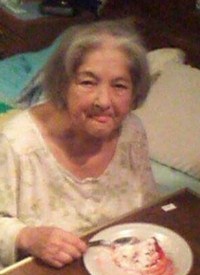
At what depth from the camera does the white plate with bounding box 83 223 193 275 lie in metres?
1.25

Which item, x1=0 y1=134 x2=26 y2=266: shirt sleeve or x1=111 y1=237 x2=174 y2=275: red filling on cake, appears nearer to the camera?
x1=111 y1=237 x2=174 y2=275: red filling on cake

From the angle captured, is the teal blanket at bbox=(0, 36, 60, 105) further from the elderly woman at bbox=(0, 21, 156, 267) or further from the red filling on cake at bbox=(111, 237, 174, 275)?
the red filling on cake at bbox=(111, 237, 174, 275)

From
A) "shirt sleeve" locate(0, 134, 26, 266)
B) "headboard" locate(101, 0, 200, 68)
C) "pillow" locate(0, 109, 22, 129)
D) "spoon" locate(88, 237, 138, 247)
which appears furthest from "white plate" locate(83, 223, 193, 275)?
"headboard" locate(101, 0, 200, 68)

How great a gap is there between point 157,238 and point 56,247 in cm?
24

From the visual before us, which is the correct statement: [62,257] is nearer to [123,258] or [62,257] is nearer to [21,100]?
[123,258]

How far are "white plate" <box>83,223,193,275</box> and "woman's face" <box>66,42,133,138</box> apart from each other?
241 mm

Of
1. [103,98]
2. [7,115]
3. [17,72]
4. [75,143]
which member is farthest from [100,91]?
[17,72]

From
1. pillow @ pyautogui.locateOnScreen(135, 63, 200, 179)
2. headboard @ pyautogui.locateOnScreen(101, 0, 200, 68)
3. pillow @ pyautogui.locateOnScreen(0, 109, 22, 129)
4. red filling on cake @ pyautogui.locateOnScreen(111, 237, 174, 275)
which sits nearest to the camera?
red filling on cake @ pyautogui.locateOnScreen(111, 237, 174, 275)

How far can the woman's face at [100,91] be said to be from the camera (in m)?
1.40

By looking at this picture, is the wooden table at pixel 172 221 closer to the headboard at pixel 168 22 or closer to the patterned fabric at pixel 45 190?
the patterned fabric at pixel 45 190

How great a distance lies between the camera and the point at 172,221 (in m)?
1.42

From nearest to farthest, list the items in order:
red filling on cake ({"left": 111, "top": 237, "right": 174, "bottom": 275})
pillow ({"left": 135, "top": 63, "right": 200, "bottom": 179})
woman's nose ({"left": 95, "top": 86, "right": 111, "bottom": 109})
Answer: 1. red filling on cake ({"left": 111, "top": 237, "right": 174, "bottom": 275})
2. woman's nose ({"left": 95, "top": 86, "right": 111, "bottom": 109})
3. pillow ({"left": 135, "top": 63, "right": 200, "bottom": 179})

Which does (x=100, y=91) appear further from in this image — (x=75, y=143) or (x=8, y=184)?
(x=8, y=184)

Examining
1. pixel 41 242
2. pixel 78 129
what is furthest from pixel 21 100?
pixel 41 242
